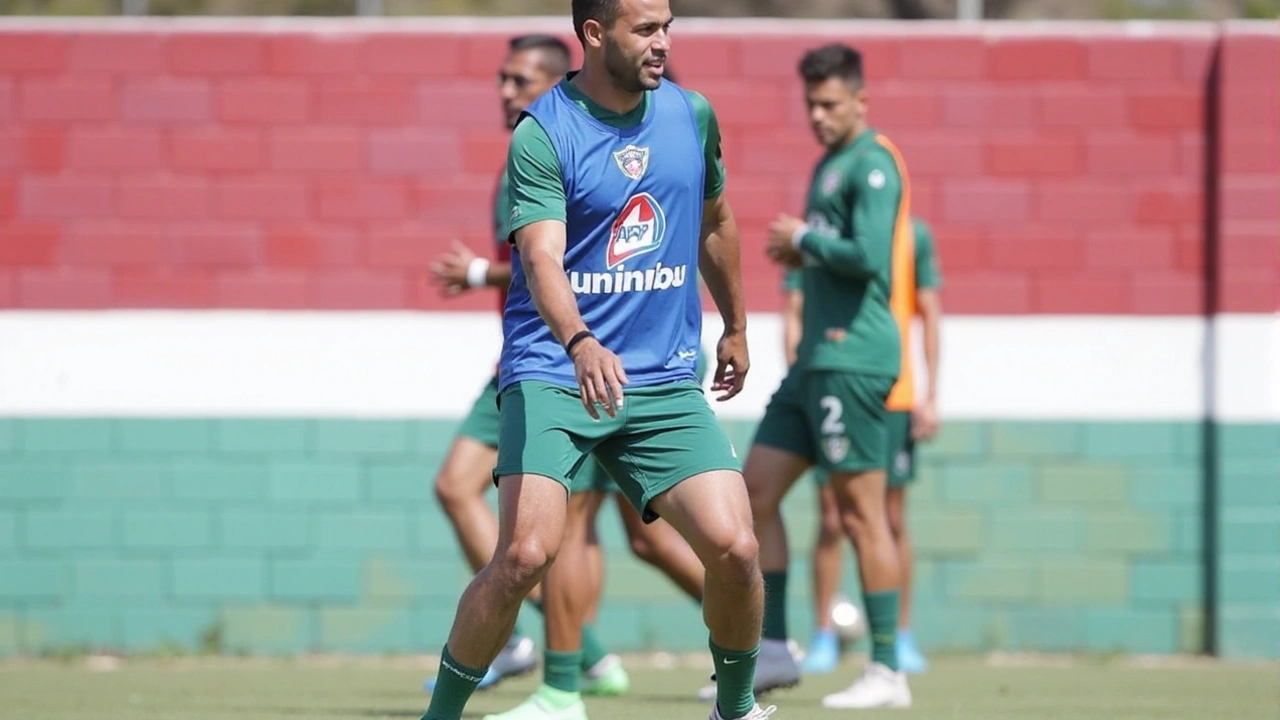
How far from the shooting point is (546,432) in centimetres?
489

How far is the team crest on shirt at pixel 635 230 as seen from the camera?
5012mm

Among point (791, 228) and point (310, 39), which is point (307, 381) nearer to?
point (310, 39)

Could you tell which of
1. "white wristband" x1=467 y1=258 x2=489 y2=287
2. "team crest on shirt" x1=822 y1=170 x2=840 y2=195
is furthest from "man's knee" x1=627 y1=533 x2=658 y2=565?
"team crest on shirt" x1=822 y1=170 x2=840 y2=195

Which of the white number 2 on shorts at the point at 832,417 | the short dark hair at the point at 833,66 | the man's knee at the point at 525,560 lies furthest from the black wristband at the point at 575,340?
the short dark hair at the point at 833,66

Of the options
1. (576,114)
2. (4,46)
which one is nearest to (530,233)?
(576,114)

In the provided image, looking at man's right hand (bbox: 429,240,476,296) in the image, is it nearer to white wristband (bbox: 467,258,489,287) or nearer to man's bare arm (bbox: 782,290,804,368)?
white wristband (bbox: 467,258,489,287)

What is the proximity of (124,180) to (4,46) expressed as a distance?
900 mm

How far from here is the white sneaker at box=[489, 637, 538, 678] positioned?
7434 mm

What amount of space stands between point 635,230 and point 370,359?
4.73 m

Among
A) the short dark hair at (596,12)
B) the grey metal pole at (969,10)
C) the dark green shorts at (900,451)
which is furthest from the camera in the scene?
the grey metal pole at (969,10)

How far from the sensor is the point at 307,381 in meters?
9.52

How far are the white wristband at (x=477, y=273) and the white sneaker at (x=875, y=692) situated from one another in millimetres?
2043

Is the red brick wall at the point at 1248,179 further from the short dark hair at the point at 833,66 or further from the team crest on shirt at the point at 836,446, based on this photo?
the team crest on shirt at the point at 836,446

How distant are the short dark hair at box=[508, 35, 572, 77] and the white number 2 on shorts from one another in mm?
1669
